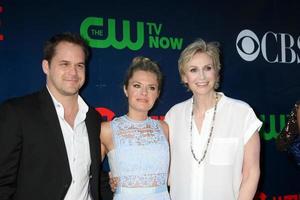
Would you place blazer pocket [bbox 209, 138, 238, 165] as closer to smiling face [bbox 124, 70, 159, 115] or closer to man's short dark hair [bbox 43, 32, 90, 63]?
smiling face [bbox 124, 70, 159, 115]

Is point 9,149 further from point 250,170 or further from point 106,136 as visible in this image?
point 250,170

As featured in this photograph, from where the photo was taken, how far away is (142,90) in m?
2.36

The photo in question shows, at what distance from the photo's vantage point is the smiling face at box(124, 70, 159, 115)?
2.35 meters

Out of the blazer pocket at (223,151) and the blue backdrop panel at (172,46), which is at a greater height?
the blue backdrop panel at (172,46)

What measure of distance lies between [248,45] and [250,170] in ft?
5.37

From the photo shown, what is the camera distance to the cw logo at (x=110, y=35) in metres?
2.73

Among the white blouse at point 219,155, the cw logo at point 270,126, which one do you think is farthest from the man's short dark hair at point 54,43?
the cw logo at point 270,126

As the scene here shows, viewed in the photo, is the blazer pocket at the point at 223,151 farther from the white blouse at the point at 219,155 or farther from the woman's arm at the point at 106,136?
the woman's arm at the point at 106,136

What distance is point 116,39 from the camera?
2.86m

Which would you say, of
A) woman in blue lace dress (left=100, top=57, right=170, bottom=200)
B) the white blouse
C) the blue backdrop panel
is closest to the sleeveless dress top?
woman in blue lace dress (left=100, top=57, right=170, bottom=200)

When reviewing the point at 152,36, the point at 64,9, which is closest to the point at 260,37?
the point at 152,36

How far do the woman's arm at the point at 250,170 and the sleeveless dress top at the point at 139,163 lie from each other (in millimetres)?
513

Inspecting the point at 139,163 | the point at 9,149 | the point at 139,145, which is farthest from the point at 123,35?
the point at 9,149

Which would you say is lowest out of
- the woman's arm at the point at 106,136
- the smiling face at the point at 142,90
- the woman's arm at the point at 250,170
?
the woman's arm at the point at 250,170
